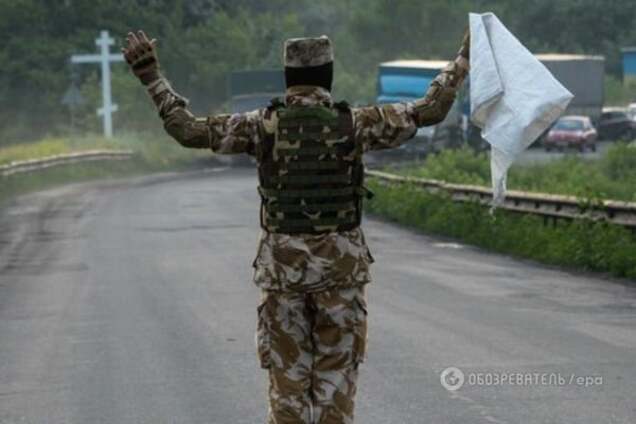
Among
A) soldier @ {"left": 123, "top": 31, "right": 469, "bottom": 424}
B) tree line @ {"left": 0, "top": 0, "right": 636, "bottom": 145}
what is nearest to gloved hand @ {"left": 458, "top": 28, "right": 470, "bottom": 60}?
soldier @ {"left": 123, "top": 31, "right": 469, "bottom": 424}

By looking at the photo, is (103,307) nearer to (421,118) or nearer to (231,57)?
(421,118)

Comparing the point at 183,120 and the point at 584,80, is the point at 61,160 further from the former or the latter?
the point at 183,120

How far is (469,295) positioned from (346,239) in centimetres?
962

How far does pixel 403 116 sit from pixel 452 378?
3.90 meters

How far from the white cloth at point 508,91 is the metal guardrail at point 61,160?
36819 mm

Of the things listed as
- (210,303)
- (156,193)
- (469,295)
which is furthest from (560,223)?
(156,193)

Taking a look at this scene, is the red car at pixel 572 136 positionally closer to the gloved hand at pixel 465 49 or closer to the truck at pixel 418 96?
the truck at pixel 418 96

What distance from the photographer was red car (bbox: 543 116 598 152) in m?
66.6

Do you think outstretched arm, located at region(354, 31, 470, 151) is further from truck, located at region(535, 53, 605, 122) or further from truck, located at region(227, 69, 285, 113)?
truck, located at region(535, 53, 605, 122)

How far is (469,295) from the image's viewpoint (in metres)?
17.0

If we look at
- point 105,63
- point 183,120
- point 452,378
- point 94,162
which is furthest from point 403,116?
point 105,63

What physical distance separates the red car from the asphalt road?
41724 mm

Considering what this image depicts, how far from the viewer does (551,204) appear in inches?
919

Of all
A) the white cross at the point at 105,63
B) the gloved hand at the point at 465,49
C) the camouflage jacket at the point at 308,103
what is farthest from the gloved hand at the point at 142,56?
the white cross at the point at 105,63
